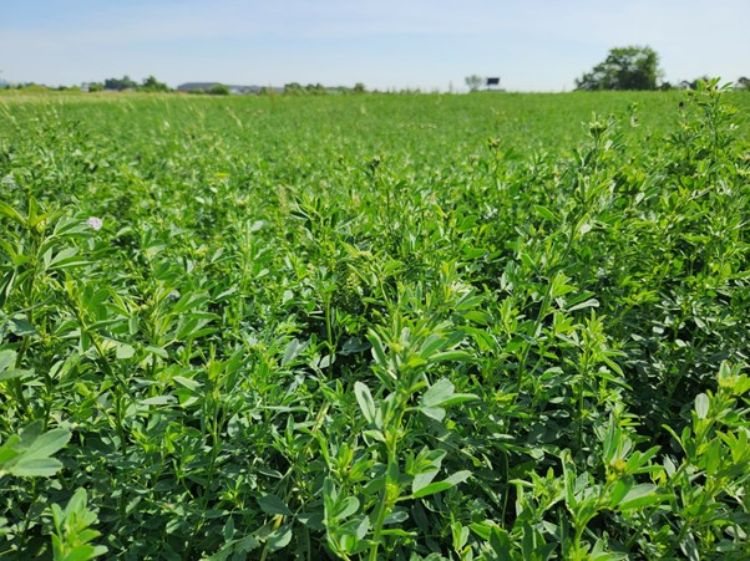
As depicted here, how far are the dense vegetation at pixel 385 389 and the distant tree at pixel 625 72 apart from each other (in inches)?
2923

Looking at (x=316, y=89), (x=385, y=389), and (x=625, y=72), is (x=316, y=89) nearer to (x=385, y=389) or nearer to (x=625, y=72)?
(x=385, y=389)

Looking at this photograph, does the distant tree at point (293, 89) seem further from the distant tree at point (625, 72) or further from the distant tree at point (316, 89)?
the distant tree at point (625, 72)

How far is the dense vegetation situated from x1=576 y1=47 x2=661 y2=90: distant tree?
7424 cm

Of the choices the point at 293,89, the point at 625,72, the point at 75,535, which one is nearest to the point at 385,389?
the point at 75,535

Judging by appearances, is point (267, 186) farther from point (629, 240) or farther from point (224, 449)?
point (224, 449)

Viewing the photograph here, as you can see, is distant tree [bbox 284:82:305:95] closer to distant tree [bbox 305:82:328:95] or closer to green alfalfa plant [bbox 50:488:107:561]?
distant tree [bbox 305:82:328:95]

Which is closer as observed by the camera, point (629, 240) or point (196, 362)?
point (196, 362)

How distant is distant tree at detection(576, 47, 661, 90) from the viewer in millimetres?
68125

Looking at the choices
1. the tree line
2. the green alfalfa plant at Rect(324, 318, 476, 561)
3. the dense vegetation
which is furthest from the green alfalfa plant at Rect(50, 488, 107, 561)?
the tree line

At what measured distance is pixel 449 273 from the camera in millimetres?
1254

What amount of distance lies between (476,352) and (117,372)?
3.03 ft

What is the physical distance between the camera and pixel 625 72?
2810 inches

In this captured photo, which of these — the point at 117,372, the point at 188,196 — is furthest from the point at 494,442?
the point at 188,196

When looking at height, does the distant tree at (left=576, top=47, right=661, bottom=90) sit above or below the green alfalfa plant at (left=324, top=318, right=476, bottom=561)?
above
